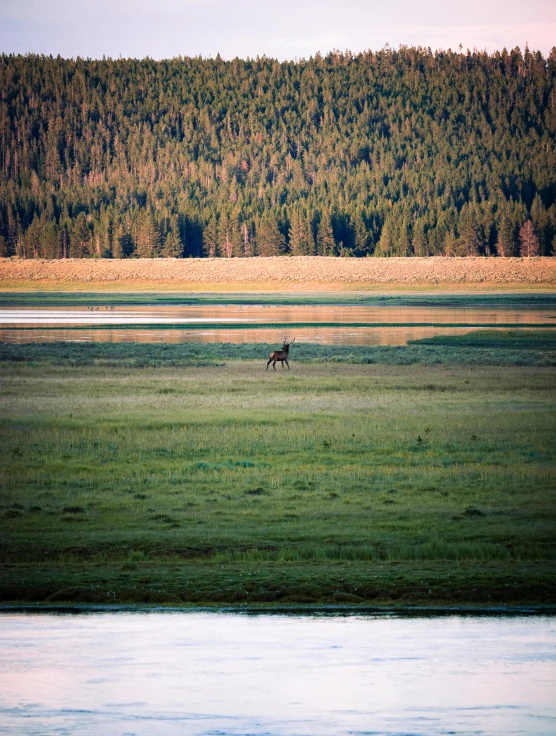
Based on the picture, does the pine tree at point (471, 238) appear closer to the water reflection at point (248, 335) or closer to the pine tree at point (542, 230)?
the pine tree at point (542, 230)

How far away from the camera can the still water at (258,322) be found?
56.6 m

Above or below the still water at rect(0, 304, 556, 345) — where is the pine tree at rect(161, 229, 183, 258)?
above

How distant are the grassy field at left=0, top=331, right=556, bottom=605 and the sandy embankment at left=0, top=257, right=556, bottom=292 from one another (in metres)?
97.6

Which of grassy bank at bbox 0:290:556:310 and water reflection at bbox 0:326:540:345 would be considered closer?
water reflection at bbox 0:326:540:345

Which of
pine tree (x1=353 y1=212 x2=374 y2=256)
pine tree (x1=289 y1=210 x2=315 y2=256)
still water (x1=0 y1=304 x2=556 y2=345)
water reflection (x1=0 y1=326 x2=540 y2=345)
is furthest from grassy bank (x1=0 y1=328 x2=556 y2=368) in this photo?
pine tree (x1=353 y1=212 x2=374 y2=256)

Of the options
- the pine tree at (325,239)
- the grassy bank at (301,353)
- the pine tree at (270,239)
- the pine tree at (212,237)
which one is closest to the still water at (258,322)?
the grassy bank at (301,353)

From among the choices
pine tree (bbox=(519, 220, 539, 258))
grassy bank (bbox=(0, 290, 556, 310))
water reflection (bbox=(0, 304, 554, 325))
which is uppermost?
pine tree (bbox=(519, 220, 539, 258))

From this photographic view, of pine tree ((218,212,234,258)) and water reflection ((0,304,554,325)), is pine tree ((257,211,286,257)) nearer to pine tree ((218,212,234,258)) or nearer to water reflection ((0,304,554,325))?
pine tree ((218,212,234,258))

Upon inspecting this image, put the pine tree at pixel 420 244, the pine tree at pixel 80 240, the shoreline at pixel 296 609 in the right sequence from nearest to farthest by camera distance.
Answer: the shoreline at pixel 296 609, the pine tree at pixel 420 244, the pine tree at pixel 80 240

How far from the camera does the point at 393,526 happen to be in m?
15.5

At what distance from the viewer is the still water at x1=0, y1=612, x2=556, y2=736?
805cm

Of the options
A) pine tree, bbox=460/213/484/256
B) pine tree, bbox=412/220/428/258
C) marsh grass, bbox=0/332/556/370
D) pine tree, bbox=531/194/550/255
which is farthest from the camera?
pine tree, bbox=412/220/428/258

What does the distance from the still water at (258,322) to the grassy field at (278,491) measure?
20824mm

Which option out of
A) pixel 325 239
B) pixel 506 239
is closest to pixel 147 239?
pixel 325 239
